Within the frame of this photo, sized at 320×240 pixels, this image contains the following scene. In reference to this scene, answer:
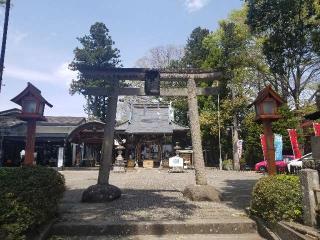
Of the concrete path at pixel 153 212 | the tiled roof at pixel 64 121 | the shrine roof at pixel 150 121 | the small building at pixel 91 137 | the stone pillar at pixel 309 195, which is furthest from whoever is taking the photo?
the tiled roof at pixel 64 121

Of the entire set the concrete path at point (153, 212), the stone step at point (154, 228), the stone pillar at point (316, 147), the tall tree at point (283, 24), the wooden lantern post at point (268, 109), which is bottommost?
the stone step at point (154, 228)

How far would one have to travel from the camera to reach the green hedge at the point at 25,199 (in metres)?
5.30

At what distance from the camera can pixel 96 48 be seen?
48594mm

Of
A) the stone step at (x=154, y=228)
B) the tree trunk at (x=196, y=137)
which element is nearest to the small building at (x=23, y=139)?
the tree trunk at (x=196, y=137)

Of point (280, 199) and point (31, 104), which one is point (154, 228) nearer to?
point (280, 199)

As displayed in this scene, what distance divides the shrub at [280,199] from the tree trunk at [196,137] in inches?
145

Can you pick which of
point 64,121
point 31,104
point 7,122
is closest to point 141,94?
point 31,104

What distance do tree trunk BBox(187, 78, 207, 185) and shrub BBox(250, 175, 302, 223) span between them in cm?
369

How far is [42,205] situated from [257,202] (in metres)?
4.50

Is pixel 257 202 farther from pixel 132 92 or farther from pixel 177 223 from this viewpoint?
pixel 132 92

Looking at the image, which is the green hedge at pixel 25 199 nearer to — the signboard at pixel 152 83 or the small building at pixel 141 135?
the signboard at pixel 152 83

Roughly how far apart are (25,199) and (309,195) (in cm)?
508

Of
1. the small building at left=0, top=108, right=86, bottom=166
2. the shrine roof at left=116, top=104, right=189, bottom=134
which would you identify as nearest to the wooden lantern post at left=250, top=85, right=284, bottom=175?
the shrine roof at left=116, top=104, right=189, bottom=134

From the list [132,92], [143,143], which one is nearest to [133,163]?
[143,143]
